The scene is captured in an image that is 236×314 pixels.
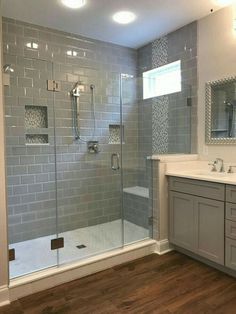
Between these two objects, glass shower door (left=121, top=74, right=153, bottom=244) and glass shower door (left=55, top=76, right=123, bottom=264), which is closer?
glass shower door (left=121, top=74, right=153, bottom=244)

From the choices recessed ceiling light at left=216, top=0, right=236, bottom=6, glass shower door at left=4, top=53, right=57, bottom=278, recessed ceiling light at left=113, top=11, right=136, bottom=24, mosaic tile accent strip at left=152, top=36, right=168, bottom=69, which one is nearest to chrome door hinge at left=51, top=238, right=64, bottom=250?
glass shower door at left=4, top=53, right=57, bottom=278

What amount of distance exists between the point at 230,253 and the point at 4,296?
1859 millimetres

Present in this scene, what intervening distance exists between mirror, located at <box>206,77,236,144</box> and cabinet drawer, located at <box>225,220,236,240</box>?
→ 0.89 meters

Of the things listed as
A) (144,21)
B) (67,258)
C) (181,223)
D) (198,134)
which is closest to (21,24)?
(144,21)

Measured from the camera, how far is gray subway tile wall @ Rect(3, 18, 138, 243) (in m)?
2.90

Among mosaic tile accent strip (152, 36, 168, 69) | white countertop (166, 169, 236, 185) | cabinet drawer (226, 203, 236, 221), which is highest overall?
mosaic tile accent strip (152, 36, 168, 69)

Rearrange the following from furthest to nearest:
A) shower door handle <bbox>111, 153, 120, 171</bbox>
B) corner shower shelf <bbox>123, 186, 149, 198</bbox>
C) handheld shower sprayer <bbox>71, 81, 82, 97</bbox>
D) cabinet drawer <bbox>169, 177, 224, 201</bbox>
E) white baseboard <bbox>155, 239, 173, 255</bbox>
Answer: shower door handle <bbox>111, 153, 120, 171</bbox> < handheld shower sprayer <bbox>71, 81, 82, 97</bbox> < corner shower shelf <bbox>123, 186, 149, 198</bbox> < white baseboard <bbox>155, 239, 173, 255</bbox> < cabinet drawer <bbox>169, 177, 224, 201</bbox>

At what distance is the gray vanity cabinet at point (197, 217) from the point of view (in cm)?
228

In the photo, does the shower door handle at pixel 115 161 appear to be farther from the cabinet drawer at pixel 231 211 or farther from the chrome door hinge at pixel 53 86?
the cabinet drawer at pixel 231 211

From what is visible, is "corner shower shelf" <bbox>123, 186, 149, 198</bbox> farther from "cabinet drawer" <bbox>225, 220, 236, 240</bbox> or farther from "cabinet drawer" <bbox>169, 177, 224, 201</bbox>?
"cabinet drawer" <bbox>225, 220, 236, 240</bbox>

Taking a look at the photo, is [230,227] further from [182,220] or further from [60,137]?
[60,137]

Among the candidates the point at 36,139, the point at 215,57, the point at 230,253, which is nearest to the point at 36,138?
the point at 36,139

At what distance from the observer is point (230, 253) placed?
219 cm

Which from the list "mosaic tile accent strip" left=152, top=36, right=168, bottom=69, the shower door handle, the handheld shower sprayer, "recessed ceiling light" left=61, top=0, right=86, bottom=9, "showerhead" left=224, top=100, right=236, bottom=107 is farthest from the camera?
"mosaic tile accent strip" left=152, top=36, right=168, bottom=69
